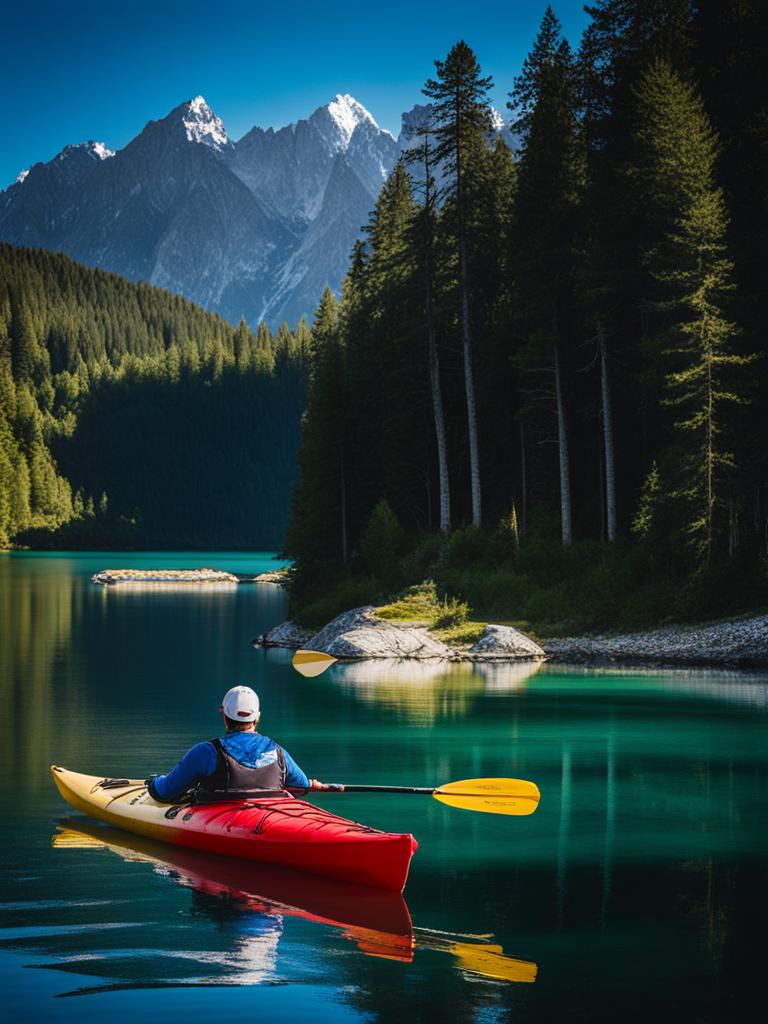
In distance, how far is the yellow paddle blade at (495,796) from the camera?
13.0 m

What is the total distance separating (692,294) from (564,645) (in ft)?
31.2

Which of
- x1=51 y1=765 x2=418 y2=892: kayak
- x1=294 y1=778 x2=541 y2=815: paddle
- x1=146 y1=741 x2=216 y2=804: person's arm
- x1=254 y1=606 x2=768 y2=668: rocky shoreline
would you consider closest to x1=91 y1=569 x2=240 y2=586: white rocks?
x1=254 y1=606 x2=768 y2=668: rocky shoreline

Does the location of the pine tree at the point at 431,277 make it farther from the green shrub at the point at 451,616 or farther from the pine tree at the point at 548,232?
the green shrub at the point at 451,616

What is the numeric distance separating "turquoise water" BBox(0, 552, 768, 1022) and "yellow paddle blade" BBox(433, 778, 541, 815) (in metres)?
0.46

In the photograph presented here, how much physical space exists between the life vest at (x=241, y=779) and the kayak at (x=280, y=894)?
64 centimetres

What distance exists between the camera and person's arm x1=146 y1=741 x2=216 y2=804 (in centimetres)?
1216

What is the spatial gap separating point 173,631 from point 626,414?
18.0 m

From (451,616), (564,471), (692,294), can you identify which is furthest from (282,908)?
(564,471)

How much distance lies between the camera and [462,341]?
142 feet

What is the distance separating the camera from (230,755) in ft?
39.7

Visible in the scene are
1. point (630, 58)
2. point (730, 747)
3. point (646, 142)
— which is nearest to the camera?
point (730, 747)

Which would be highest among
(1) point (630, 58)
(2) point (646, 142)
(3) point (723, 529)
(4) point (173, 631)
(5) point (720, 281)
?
(1) point (630, 58)

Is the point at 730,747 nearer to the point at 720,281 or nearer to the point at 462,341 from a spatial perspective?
the point at 720,281

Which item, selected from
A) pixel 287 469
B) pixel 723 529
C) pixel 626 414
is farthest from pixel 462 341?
pixel 287 469
